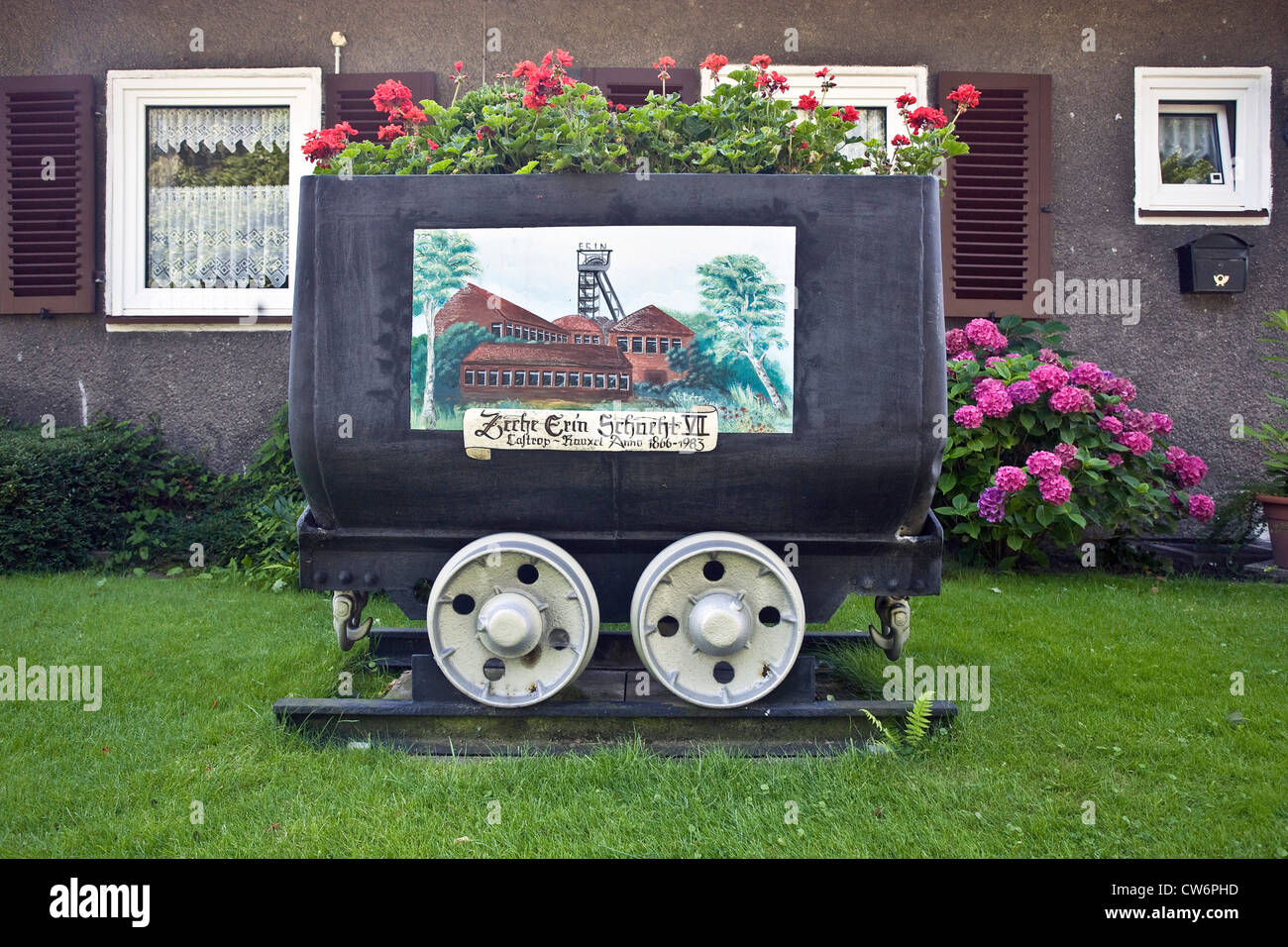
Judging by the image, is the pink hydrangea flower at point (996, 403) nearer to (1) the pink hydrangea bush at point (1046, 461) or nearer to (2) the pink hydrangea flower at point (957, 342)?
(1) the pink hydrangea bush at point (1046, 461)

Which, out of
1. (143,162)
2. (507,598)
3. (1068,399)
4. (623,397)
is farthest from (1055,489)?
(143,162)

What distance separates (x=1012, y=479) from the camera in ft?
16.9

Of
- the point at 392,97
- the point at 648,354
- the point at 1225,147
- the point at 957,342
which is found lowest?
the point at 648,354

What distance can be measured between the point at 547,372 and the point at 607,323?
0.25m

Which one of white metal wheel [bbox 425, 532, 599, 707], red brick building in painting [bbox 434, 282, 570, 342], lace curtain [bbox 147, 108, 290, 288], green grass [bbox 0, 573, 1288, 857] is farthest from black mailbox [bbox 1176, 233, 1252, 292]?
lace curtain [bbox 147, 108, 290, 288]

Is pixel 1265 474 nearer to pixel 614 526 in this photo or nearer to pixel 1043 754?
pixel 1043 754

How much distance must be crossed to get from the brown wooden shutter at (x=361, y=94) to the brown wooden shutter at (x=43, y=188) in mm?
1715

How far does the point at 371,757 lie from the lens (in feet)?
9.39

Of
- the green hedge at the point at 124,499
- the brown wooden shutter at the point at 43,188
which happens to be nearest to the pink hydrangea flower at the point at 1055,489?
the green hedge at the point at 124,499

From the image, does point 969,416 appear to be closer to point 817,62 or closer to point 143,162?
point 817,62

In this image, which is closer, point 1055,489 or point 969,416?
point 1055,489

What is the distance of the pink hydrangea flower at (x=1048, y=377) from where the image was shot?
536 centimetres
